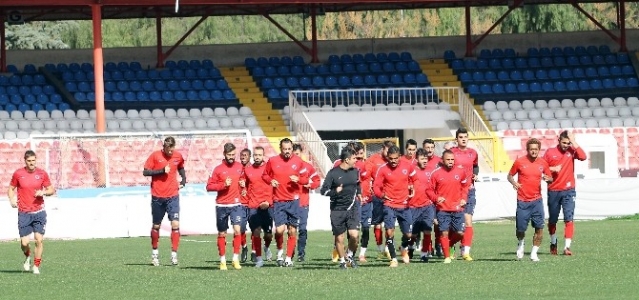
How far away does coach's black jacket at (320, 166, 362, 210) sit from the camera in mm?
20188

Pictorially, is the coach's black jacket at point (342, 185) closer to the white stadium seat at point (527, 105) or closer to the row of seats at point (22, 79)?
the white stadium seat at point (527, 105)

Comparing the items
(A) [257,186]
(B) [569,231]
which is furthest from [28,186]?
(B) [569,231]

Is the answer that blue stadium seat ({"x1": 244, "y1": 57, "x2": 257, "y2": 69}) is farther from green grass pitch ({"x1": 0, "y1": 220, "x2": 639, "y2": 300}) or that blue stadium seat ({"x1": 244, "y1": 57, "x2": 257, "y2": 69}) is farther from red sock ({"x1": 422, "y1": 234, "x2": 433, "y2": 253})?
red sock ({"x1": 422, "y1": 234, "x2": 433, "y2": 253})

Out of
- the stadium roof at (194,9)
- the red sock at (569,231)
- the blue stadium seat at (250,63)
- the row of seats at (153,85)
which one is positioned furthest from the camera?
the blue stadium seat at (250,63)

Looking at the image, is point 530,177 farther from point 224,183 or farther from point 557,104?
point 557,104

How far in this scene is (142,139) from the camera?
3675 cm

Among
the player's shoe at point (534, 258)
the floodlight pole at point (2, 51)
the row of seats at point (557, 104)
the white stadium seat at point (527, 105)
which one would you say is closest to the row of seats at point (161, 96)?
the floodlight pole at point (2, 51)

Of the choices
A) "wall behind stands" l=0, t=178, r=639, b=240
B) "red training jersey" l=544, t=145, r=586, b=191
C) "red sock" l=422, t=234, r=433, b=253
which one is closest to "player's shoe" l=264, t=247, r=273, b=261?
"red sock" l=422, t=234, r=433, b=253

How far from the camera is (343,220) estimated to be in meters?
20.3

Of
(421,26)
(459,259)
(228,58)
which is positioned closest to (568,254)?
(459,259)

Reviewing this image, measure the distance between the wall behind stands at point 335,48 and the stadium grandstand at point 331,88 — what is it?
49 mm

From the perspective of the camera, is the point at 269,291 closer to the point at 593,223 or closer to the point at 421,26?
the point at 593,223

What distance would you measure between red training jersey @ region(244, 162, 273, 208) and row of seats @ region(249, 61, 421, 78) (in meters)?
26.2

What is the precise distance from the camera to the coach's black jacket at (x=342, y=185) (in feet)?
66.2
